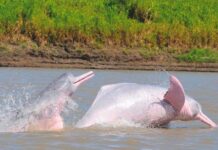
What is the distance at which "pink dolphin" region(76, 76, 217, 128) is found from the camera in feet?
37.8

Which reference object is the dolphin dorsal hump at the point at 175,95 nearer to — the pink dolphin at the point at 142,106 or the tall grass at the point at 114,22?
the pink dolphin at the point at 142,106

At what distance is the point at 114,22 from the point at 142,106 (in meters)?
21.0

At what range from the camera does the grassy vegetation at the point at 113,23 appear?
3089 cm

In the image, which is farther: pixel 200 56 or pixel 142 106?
pixel 200 56

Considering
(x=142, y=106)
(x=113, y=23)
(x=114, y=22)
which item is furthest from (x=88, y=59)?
(x=142, y=106)

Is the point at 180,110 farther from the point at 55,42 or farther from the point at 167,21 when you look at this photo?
the point at 167,21

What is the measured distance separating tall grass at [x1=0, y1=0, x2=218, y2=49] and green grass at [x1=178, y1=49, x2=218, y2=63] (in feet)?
2.31

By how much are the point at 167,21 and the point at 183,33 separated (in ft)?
4.54

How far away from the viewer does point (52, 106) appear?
11.0 meters

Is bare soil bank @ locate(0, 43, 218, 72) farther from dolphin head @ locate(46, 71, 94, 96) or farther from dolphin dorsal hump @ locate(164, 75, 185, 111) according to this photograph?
dolphin head @ locate(46, 71, 94, 96)

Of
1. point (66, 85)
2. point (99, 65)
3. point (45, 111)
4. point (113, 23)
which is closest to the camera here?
point (45, 111)

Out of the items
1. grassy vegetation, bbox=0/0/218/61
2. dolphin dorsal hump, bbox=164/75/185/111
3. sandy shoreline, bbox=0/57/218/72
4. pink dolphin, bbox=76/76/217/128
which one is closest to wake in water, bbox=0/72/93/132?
pink dolphin, bbox=76/76/217/128

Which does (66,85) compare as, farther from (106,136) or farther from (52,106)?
(106,136)

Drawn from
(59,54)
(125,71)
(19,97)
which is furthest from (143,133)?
(59,54)
